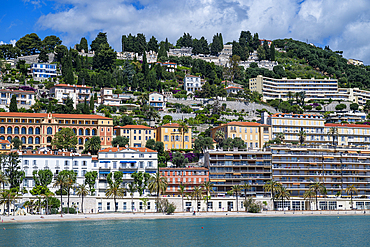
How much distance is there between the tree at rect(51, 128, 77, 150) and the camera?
10991 cm

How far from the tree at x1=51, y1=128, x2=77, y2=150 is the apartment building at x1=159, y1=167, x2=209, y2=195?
25687mm

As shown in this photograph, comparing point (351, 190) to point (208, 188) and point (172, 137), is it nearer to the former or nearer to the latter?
point (208, 188)

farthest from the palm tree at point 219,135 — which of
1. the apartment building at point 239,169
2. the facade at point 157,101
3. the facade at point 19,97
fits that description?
the facade at point 19,97

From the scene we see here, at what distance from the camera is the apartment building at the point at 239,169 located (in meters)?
102

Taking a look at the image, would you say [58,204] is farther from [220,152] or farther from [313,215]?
[313,215]

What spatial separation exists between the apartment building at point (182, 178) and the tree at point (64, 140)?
2569 centimetres

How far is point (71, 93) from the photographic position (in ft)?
486

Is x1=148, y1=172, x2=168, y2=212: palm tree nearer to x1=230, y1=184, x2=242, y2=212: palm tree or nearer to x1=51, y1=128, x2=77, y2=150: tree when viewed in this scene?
x1=230, y1=184, x2=242, y2=212: palm tree

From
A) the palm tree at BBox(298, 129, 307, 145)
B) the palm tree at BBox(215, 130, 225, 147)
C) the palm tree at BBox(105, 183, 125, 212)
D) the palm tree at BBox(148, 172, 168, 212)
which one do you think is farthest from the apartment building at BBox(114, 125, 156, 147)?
the palm tree at BBox(298, 129, 307, 145)

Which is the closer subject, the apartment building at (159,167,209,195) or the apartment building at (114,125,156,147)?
the apartment building at (159,167,209,195)

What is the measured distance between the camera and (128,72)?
17662 cm

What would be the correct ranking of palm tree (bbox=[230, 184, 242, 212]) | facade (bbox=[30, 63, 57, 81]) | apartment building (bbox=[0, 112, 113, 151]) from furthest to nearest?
1. facade (bbox=[30, 63, 57, 81])
2. apartment building (bbox=[0, 112, 113, 151])
3. palm tree (bbox=[230, 184, 242, 212])

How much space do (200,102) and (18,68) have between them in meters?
70.7

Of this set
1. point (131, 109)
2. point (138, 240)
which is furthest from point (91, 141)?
point (138, 240)
